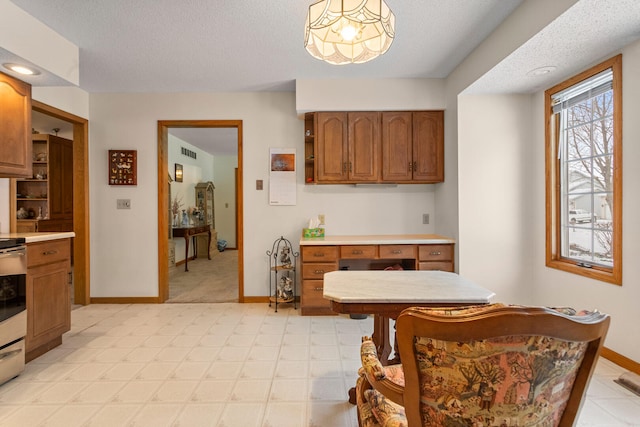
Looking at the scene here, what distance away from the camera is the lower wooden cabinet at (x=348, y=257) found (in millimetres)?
3539

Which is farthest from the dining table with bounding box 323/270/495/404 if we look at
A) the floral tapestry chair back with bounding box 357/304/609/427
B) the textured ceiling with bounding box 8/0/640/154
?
the textured ceiling with bounding box 8/0/640/154

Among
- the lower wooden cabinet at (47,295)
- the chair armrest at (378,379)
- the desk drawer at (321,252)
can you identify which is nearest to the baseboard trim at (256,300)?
the desk drawer at (321,252)

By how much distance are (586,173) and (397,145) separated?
1788 millimetres

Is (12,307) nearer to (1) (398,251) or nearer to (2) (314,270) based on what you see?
(2) (314,270)

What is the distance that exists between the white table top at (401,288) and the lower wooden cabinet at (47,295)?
2.30m

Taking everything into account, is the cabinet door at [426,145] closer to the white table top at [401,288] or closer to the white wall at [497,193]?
the white wall at [497,193]

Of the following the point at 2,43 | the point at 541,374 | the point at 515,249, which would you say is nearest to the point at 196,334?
the point at 2,43

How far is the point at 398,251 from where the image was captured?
356cm

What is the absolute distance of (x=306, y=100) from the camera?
3.68 metres

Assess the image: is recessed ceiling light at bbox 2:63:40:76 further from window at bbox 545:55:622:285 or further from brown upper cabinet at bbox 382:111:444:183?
window at bbox 545:55:622:285

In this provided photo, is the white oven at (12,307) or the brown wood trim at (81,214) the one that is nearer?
the white oven at (12,307)

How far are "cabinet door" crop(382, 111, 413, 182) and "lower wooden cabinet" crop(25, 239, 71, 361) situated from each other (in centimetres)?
329

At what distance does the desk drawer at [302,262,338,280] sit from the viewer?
11.6ft


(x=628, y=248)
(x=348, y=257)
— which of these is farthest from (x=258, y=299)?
(x=628, y=248)
